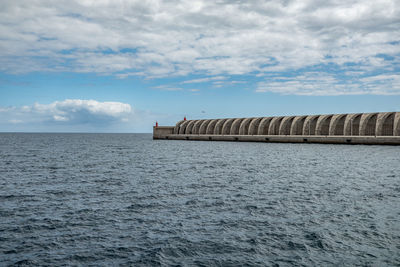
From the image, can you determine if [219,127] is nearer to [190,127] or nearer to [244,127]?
[244,127]

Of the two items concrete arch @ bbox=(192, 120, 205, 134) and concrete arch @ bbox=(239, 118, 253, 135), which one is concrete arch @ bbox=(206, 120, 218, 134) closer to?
concrete arch @ bbox=(192, 120, 205, 134)

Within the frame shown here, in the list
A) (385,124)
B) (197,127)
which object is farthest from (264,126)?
(385,124)

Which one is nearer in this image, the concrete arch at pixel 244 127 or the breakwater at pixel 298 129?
the breakwater at pixel 298 129

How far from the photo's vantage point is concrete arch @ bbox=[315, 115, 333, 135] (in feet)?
260

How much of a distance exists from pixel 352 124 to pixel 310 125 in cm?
1103

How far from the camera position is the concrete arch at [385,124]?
67188 millimetres

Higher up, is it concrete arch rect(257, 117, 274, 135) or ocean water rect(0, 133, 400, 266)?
concrete arch rect(257, 117, 274, 135)

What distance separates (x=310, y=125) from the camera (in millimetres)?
82750

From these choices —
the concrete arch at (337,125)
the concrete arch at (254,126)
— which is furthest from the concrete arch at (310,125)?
the concrete arch at (254,126)

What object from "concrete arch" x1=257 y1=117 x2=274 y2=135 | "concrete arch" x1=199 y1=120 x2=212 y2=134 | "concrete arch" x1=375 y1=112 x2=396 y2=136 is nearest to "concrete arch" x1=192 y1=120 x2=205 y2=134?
"concrete arch" x1=199 y1=120 x2=212 y2=134

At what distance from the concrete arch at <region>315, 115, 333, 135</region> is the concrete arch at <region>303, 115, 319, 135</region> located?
221 centimetres

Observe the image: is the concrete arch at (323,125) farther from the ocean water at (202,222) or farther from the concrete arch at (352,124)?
the ocean water at (202,222)

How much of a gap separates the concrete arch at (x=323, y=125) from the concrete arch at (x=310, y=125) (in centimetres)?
221

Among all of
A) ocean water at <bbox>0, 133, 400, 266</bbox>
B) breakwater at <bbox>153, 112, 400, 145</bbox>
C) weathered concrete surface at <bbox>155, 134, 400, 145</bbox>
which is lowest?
ocean water at <bbox>0, 133, 400, 266</bbox>
